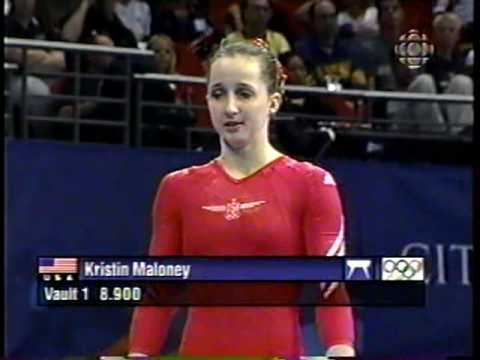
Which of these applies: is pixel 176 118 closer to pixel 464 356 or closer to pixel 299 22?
pixel 299 22

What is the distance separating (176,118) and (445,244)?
99 centimetres

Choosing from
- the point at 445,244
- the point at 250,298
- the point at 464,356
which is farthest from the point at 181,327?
the point at 445,244

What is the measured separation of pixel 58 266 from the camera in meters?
4.26

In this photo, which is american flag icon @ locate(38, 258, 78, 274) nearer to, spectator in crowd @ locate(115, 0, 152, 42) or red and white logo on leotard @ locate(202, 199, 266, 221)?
red and white logo on leotard @ locate(202, 199, 266, 221)

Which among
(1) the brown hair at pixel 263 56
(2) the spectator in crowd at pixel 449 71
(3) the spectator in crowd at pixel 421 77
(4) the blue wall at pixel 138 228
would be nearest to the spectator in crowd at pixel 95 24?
(4) the blue wall at pixel 138 228

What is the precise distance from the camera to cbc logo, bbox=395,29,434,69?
446 cm

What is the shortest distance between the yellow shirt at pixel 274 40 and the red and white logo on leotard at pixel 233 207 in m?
0.40

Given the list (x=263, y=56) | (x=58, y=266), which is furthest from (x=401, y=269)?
(x=58, y=266)

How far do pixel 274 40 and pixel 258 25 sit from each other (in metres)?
0.06

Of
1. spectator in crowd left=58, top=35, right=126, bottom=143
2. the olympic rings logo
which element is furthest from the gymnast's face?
spectator in crowd left=58, top=35, right=126, bottom=143

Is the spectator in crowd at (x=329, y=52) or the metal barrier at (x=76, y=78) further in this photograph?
the metal barrier at (x=76, y=78)

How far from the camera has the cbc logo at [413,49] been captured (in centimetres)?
446

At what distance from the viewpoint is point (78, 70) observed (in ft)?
15.8

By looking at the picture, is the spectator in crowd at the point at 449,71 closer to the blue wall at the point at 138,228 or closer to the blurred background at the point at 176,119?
the blurred background at the point at 176,119
